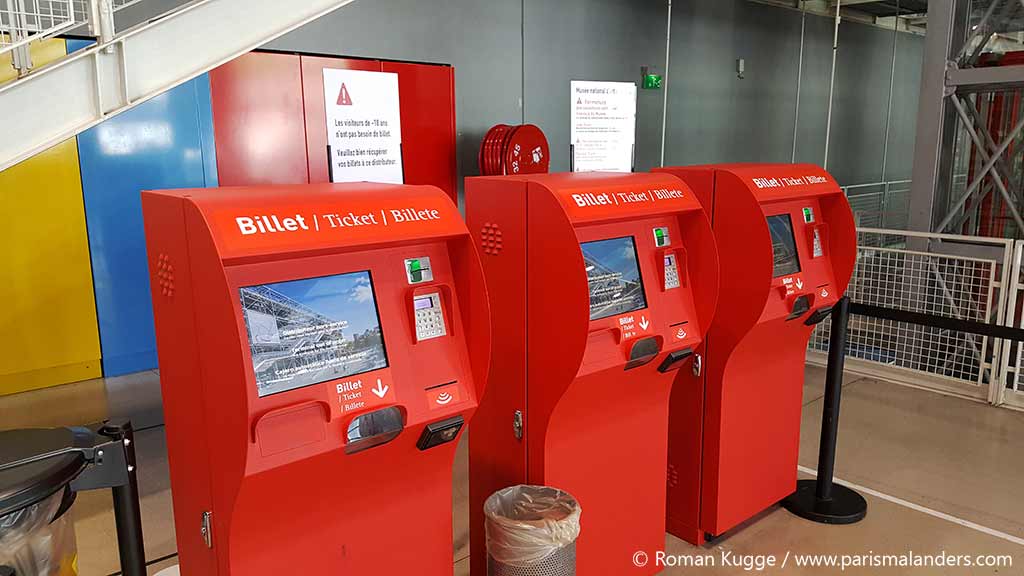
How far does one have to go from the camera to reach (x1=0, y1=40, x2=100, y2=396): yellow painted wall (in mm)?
4141

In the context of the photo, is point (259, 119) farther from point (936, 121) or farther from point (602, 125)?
point (936, 121)

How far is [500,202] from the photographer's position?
2.58m

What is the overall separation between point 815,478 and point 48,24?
16.4 ft

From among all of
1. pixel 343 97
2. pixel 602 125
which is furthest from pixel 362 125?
pixel 602 125

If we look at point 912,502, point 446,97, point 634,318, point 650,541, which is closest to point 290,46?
point 446,97

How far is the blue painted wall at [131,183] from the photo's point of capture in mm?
4415

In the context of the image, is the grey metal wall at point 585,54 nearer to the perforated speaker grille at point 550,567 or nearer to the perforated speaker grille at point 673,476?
the perforated speaker grille at point 673,476

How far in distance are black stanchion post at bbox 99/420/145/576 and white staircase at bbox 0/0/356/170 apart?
87 centimetres

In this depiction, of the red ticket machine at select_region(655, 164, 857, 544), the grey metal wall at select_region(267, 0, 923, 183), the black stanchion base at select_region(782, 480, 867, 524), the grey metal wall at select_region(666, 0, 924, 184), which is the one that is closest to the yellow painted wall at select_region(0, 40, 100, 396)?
the grey metal wall at select_region(267, 0, 923, 183)

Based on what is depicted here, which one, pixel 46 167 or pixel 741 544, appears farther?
pixel 46 167

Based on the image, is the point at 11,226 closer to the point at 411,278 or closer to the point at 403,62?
the point at 403,62

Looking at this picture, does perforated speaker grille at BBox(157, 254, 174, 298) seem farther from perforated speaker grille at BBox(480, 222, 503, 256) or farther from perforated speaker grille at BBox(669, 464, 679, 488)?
perforated speaker grille at BBox(669, 464, 679, 488)

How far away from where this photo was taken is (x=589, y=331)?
2.43 meters

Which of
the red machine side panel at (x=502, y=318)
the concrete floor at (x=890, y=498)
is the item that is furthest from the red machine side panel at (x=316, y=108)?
the red machine side panel at (x=502, y=318)
